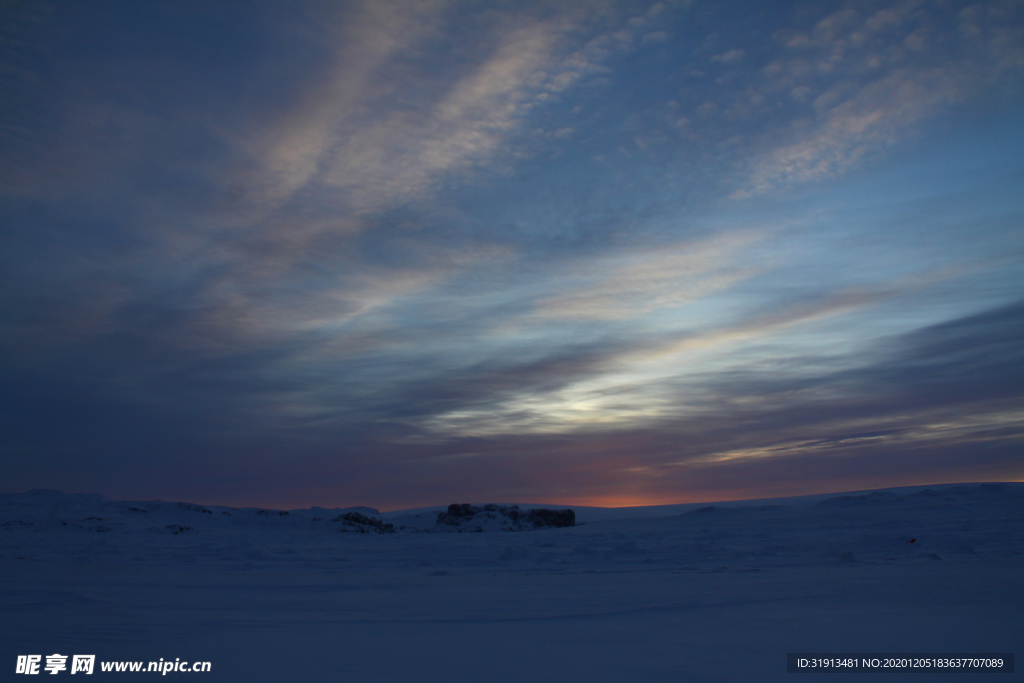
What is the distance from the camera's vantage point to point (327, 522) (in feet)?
58.6

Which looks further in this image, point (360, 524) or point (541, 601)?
point (360, 524)

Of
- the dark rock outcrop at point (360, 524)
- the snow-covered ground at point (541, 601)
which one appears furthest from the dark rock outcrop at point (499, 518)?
the snow-covered ground at point (541, 601)

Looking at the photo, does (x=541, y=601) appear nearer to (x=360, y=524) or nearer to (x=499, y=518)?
(x=360, y=524)

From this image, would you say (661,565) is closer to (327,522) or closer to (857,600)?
(857,600)

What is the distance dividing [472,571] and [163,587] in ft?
11.8

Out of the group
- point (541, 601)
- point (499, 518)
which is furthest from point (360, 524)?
point (541, 601)

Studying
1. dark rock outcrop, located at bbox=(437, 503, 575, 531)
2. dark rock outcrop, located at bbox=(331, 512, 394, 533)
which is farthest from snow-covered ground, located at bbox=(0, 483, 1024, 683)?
dark rock outcrop, located at bbox=(437, 503, 575, 531)

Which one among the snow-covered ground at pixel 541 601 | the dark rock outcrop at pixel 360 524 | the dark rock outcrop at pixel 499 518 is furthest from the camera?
the dark rock outcrop at pixel 499 518

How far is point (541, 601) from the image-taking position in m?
5.34

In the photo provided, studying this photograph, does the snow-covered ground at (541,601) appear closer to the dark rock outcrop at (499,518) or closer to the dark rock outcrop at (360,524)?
the dark rock outcrop at (360,524)

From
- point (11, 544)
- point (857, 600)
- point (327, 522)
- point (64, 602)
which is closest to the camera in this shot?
point (857, 600)

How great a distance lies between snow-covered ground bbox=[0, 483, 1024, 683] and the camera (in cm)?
326

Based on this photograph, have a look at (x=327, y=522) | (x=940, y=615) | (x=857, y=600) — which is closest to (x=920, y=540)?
(x=857, y=600)

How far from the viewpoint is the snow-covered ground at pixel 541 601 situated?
326cm
